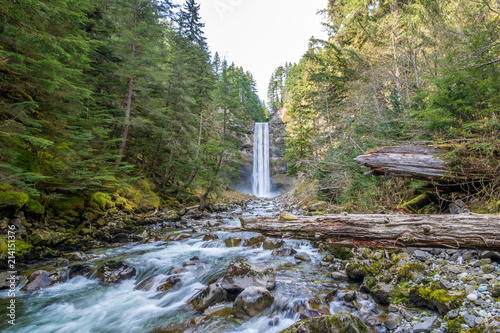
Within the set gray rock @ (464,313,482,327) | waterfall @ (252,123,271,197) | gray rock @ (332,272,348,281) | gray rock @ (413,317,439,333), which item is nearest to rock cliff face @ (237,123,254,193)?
waterfall @ (252,123,271,197)

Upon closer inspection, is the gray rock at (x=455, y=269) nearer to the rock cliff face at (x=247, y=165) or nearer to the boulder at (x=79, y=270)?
the boulder at (x=79, y=270)

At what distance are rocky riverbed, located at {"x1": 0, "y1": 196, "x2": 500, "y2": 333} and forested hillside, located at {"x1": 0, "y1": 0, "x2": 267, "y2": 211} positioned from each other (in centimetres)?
250

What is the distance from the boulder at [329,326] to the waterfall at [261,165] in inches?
1255

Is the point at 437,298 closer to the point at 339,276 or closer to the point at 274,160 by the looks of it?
the point at 339,276

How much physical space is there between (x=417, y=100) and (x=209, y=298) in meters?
7.82

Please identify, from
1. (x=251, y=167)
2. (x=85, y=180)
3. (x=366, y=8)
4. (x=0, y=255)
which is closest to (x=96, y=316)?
(x=0, y=255)

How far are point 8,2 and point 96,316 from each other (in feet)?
22.1

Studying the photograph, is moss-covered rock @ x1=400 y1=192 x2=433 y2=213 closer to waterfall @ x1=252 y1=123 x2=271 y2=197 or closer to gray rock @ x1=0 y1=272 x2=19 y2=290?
gray rock @ x1=0 y1=272 x2=19 y2=290

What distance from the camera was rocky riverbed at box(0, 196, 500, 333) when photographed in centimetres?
264

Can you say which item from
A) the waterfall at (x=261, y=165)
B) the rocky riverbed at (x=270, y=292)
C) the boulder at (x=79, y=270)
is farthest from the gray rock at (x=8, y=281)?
the waterfall at (x=261, y=165)

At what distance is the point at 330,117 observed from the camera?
15.8 metres

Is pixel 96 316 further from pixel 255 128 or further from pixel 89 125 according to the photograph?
pixel 255 128

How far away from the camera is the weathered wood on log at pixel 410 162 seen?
495cm

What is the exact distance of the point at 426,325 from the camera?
251 cm
